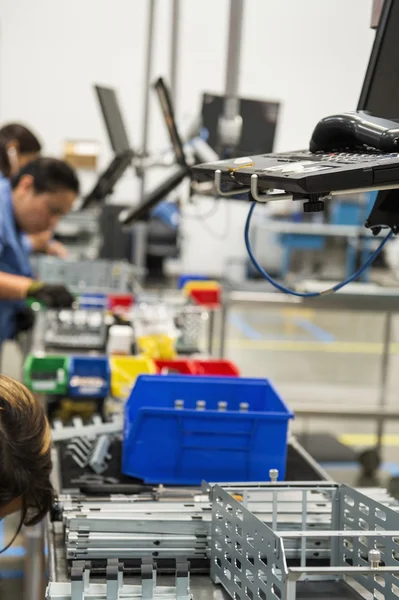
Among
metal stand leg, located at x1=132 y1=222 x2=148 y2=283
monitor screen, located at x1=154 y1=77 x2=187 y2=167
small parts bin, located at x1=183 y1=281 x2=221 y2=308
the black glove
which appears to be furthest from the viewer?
metal stand leg, located at x1=132 y1=222 x2=148 y2=283

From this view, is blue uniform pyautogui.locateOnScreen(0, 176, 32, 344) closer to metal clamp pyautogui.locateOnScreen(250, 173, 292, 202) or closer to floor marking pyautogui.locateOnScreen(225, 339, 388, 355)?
metal clamp pyautogui.locateOnScreen(250, 173, 292, 202)

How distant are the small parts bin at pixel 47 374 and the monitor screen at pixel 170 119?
782 mm

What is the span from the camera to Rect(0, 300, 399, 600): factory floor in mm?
4386

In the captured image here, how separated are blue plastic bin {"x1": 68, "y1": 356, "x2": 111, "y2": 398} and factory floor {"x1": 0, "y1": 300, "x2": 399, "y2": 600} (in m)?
0.85

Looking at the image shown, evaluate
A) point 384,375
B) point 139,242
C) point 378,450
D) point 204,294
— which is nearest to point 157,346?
point 204,294

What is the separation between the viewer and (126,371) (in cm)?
242

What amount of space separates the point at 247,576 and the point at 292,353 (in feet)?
19.9

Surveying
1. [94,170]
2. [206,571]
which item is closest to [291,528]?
[206,571]

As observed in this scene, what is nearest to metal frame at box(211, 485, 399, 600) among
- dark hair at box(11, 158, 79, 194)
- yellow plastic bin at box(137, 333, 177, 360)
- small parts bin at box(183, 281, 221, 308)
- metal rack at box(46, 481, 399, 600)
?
metal rack at box(46, 481, 399, 600)

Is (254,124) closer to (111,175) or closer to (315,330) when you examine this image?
(111,175)

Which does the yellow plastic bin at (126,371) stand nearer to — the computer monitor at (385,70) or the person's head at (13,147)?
the computer monitor at (385,70)

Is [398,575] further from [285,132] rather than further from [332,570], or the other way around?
[285,132]

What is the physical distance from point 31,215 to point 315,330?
542 cm

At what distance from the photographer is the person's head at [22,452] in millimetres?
1201
